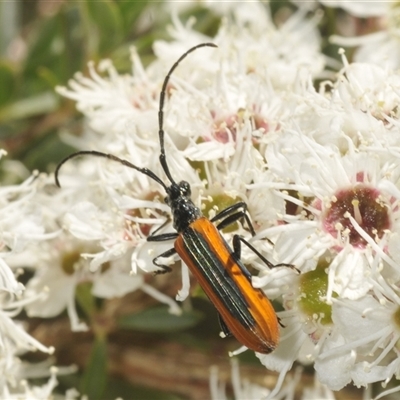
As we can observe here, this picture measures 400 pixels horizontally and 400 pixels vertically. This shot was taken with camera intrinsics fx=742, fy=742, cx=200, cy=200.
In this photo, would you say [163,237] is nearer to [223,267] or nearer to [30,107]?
[223,267]

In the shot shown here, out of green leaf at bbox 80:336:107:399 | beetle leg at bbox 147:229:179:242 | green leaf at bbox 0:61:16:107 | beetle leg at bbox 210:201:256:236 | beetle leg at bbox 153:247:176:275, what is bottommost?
green leaf at bbox 80:336:107:399

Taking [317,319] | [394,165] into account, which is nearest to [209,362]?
[317,319]

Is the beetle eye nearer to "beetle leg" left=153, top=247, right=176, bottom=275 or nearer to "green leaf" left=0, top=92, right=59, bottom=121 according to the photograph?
"beetle leg" left=153, top=247, right=176, bottom=275

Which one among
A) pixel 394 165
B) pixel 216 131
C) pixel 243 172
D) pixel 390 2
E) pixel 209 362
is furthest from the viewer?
pixel 390 2

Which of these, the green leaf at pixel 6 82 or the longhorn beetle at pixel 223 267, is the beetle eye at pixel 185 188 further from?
the green leaf at pixel 6 82

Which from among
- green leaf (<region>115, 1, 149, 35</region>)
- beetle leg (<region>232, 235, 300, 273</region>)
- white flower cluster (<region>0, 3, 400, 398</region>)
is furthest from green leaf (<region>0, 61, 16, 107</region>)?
beetle leg (<region>232, 235, 300, 273</region>)

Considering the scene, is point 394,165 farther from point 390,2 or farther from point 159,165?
point 390,2

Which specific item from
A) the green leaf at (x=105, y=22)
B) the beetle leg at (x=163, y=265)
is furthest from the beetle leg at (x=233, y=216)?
the green leaf at (x=105, y=22)
